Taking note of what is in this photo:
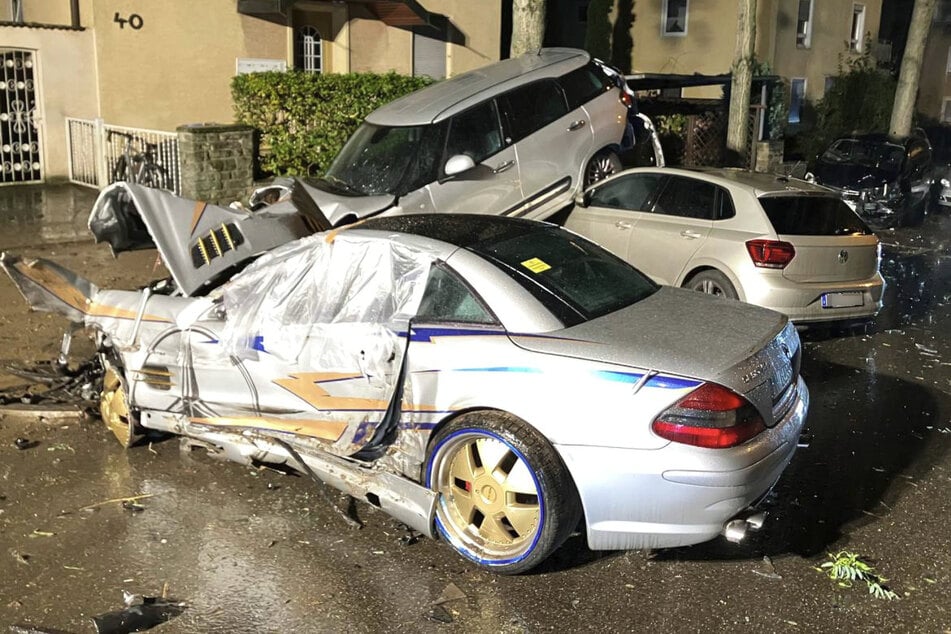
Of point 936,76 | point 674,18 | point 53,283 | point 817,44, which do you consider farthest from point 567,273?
point 936,76

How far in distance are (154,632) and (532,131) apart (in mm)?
6979

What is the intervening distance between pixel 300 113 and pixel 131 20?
4132mm

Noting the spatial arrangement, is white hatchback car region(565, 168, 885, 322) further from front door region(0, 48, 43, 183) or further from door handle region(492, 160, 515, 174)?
front door region(0, 48, 43, 183)

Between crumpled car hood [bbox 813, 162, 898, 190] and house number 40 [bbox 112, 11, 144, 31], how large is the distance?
12145mm

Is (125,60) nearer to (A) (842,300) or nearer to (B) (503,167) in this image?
(B) (503,167)

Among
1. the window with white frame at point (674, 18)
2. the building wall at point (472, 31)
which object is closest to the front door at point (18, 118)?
the building wall at point (472, 31)

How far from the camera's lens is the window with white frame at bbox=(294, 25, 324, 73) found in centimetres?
1844

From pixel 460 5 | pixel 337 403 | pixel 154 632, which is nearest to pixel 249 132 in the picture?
pixel 460 5

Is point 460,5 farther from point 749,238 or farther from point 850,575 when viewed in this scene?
point 850,575

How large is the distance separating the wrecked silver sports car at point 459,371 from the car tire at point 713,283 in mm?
3013

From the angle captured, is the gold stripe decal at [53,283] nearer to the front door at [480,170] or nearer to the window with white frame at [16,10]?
the front door at [480,170]

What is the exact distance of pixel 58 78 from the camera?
16.0 metres

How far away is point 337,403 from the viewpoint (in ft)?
16.5

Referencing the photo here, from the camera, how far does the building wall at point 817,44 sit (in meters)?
25.9
